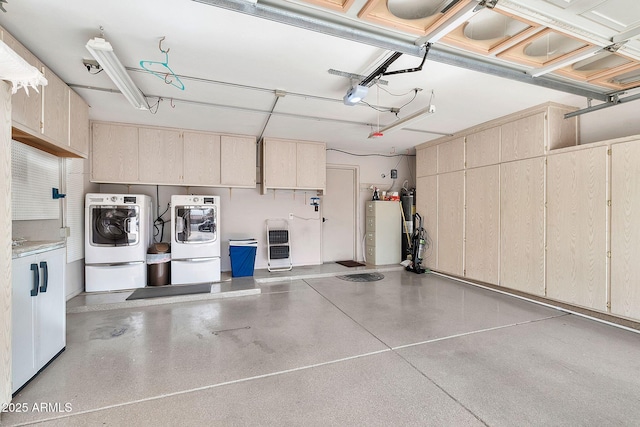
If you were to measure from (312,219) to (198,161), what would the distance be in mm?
2617

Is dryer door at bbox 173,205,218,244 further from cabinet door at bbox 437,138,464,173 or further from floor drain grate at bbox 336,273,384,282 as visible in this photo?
cabinet door at bbox 437,138,464,173

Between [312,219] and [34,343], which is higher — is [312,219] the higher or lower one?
the higher one

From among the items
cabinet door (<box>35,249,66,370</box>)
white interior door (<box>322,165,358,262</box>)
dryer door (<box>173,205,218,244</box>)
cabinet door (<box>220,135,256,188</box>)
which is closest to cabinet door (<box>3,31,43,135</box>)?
cabinet door (<box>35,249,66,370</box>)

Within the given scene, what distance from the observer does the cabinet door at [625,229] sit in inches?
117

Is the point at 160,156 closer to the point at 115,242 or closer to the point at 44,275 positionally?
the point at 115,242

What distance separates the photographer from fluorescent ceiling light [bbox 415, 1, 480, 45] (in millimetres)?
1735

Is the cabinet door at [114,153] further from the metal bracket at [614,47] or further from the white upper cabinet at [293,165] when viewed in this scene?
the metal bracket at [614,47]

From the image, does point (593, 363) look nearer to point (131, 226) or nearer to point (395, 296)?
point (395, 296)

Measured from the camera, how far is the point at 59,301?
2.39 metres

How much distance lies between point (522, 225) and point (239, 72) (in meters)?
4.23

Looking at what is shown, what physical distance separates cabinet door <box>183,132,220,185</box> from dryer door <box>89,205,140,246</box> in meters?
0.97

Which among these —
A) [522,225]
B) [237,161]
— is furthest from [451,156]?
[237,161]

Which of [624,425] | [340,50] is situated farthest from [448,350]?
[340,50]

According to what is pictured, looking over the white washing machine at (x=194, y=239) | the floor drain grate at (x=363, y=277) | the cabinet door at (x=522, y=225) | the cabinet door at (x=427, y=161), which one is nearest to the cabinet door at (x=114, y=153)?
the white washing machine at (x=194, y=239)
